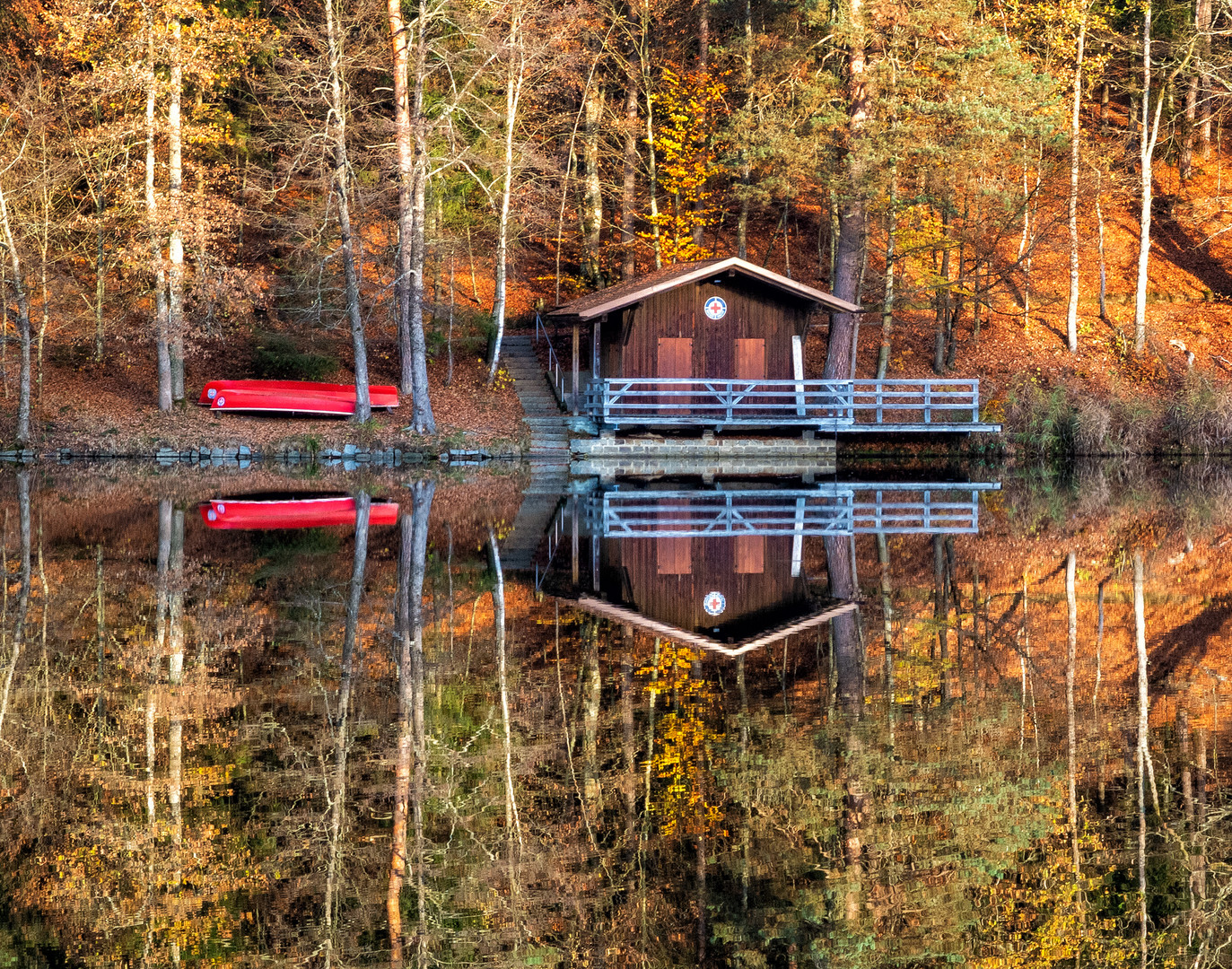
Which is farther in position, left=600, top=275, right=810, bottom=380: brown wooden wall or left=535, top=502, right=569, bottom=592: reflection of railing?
left=600, top=275, right=810, bottom=380: brown wooden wall

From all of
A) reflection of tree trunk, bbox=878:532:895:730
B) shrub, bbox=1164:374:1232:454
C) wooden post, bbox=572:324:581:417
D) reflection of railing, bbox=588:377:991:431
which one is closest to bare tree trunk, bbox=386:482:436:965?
reflection of tree trunk, bbox=878:532:895:730

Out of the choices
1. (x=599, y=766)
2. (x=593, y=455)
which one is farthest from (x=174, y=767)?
(x=593, y=455)

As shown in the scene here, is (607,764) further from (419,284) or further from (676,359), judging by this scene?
(676,359)

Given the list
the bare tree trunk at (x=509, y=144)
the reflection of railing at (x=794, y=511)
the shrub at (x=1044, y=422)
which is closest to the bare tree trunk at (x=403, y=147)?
the bare tree trunk at (x=509, y=144)

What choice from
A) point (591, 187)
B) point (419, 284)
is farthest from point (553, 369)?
point (419, 284)

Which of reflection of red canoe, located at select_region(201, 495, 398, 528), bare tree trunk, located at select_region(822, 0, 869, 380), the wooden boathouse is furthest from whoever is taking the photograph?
the wooden boathouse

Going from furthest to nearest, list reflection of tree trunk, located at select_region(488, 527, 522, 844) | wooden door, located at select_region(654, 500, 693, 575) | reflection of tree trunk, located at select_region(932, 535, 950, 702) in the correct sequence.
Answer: wooden door, located at select_region(654, 500, 693, 575)
reflection of tree trunk, located at select_region(932, 535, 950, 702)
reflection of tree trunk, located at select_region(488, 527, 522, 844)

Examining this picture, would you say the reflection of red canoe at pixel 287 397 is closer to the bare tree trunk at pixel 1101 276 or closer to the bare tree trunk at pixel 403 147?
the bare tree trunk at pixel 403 147

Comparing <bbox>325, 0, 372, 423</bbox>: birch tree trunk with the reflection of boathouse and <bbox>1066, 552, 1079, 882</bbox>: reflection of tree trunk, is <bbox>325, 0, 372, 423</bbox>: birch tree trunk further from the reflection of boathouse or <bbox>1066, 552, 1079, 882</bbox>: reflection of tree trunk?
<bbox>1066, 552, 1079, 882</bbox>: reflection of tree trunk
